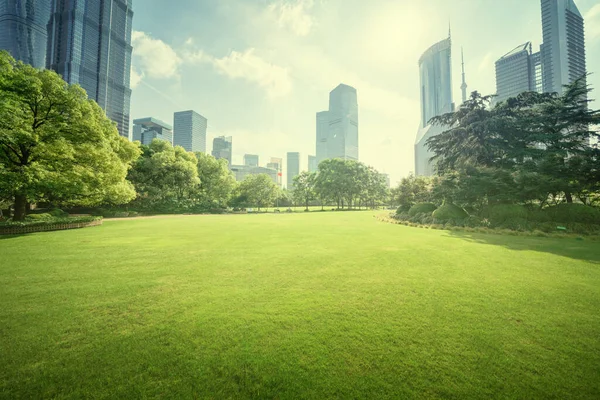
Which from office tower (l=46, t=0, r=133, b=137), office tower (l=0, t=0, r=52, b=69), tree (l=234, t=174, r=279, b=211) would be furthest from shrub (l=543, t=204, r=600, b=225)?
office tower (l=0, t=0, r=52, b=69)

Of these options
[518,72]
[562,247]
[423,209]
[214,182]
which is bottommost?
[562,247]

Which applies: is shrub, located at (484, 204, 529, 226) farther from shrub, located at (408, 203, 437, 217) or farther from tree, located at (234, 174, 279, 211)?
tree, located at (234, 174, 279, 211)

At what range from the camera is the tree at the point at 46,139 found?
43.7 feet

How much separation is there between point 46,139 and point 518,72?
176350mm

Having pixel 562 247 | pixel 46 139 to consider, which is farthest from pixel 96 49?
pixel 562 247

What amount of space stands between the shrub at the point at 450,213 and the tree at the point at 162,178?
3711cm

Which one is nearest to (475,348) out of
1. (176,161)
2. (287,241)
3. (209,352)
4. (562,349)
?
(562,349)

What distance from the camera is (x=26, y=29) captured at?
12050cm

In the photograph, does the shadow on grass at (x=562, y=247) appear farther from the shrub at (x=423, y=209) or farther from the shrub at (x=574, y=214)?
the shrub at (x=423, y=209)

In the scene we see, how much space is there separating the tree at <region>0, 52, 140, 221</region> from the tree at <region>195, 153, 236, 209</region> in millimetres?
28413

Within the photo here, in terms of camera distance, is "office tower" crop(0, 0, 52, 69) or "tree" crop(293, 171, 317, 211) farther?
"office tower" crop(0, 0, 52, 69)

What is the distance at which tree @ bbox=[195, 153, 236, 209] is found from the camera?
45969 mm

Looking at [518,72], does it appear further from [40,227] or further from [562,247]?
[40,227]

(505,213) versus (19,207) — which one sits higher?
(19,207)
